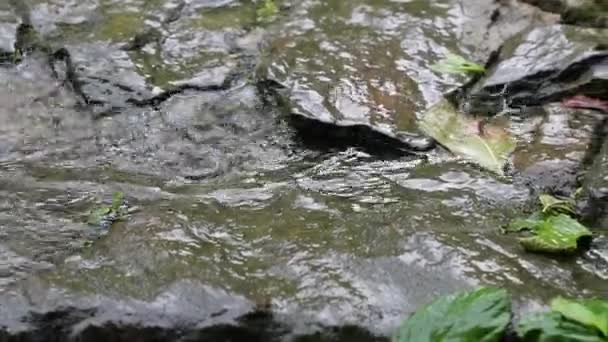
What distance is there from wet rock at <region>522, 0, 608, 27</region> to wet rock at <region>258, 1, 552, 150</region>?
15cm

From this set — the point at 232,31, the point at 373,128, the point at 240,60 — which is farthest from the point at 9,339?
the point at 232,31

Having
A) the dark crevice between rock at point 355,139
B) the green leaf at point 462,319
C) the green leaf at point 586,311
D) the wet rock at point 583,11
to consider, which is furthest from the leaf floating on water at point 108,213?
the wet rock at point 583,11

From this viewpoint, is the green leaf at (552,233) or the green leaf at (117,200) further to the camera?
the green leaf at (117,200)

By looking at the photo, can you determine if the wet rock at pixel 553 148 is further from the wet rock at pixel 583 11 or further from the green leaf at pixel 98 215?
the green leaf at pixel 98 215

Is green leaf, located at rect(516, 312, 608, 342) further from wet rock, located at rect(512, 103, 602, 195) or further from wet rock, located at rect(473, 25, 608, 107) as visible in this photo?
wet rock, located at rect(473, 25, 608, 107)

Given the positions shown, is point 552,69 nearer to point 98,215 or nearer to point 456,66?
point 456,66

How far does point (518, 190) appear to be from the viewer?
2162 mm

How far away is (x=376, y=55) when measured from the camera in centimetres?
301

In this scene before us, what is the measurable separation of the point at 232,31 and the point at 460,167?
1435 mm

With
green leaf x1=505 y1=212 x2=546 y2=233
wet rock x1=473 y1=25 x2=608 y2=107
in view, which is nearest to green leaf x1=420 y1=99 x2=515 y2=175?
wet rock x1=473 y1=25 x2=608 y2=107

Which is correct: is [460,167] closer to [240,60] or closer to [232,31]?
[240,60]

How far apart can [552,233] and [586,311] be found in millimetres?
351

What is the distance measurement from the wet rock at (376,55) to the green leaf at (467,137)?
0.05 m

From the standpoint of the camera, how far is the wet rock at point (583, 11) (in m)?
2.98
